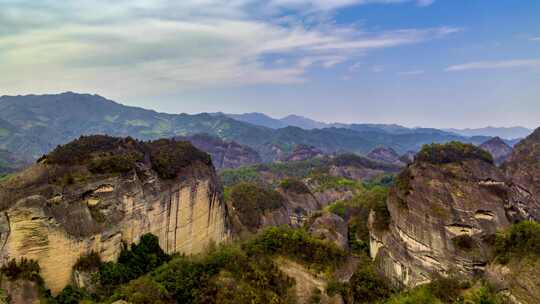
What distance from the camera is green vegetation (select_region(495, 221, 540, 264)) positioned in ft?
79.2

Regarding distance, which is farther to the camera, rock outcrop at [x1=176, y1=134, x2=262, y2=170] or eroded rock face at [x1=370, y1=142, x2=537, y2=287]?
rock outcrop at [x1=176, y1=134, x2=262, y2=170]

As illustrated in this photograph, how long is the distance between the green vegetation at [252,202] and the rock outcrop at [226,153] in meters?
123

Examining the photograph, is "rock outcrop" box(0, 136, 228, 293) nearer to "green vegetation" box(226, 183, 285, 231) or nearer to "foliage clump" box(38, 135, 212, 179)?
"foliage clump" box(38, 135, 212, 179)

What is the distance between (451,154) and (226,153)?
156676mm

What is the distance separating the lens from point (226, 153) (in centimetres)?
18912

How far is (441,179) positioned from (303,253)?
16.0m

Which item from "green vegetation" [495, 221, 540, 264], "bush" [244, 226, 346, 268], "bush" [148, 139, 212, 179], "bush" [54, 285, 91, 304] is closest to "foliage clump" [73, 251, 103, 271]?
"bush" [54, 285, 91, 304]

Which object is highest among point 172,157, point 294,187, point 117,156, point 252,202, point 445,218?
point 117,156

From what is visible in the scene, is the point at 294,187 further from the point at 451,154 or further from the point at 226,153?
the point at 226,153

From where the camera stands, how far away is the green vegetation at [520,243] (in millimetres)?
24125

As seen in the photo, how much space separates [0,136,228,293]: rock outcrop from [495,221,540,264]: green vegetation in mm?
25741

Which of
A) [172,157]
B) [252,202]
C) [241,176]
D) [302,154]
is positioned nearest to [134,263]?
[172,157]

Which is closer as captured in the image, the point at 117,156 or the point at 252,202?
the point at 117,156

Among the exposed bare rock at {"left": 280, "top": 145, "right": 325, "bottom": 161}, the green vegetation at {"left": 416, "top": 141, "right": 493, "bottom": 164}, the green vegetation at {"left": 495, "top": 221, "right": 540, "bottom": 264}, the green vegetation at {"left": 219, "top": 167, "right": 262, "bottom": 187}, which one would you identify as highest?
the green vegetation at {"left": 416, "top": 141, "right": 493, "bottom": 164}
